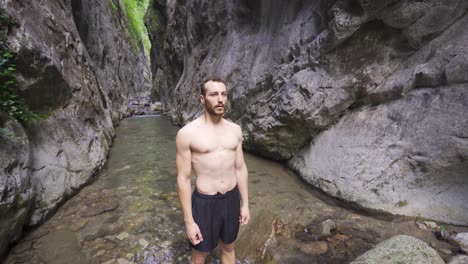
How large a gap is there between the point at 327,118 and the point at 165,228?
141 inches

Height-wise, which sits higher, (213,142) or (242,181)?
(213,142)

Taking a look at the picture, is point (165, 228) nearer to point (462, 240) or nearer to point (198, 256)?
point (198, 256)

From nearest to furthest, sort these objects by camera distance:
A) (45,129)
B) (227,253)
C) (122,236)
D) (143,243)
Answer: (227,253)
(143,243)
(122,236)
(45,129)

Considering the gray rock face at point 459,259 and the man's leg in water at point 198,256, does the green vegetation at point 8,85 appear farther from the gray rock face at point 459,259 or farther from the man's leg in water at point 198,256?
the gray rock face at point 459,259

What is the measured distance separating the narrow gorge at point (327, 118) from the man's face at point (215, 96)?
6.11 ft

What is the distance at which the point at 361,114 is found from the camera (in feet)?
15.2

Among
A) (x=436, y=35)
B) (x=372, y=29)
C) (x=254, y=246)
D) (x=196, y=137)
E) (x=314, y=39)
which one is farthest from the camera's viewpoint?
(x=314, y=39)

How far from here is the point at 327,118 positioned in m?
5.10

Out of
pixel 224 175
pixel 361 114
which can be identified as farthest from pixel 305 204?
pixel 224 175

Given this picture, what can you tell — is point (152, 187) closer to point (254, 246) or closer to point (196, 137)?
point (254, 246)

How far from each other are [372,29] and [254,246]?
4153 mm

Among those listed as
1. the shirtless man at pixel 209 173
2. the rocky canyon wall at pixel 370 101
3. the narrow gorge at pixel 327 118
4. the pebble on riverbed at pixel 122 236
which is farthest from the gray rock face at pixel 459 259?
the pebble on riverbed at pixel 122 236

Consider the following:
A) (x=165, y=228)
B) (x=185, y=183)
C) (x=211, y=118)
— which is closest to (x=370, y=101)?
(x=211, y=118)

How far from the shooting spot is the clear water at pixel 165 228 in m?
2.99
